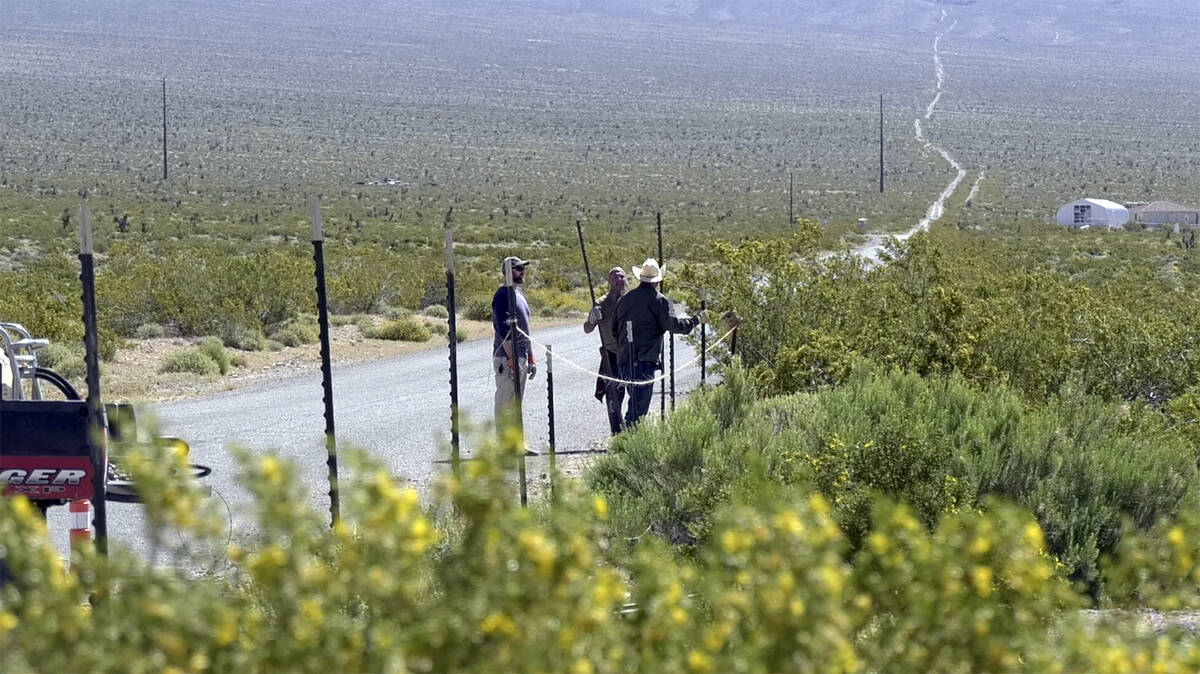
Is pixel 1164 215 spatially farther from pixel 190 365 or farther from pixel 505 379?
pixel 505 379

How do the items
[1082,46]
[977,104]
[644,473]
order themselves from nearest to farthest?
[644,473], [977,104], [1082,46]

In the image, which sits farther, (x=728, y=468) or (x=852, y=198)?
(x=852, y=198)

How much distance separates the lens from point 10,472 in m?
6.64

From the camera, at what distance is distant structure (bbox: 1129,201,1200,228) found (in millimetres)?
56862

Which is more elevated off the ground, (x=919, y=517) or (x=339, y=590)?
(x=339, y=590)

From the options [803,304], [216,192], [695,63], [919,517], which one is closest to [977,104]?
[695,63]

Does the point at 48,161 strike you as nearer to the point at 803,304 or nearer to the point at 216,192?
the point at 216,192

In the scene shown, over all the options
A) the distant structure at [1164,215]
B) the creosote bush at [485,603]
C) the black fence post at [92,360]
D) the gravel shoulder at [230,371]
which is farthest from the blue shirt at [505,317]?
the distant structure at [1164,215]

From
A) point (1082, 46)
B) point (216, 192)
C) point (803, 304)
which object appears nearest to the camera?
point (803, 304)

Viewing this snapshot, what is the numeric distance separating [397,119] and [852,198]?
37.5 meters

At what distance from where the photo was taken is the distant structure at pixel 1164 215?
5686 cm

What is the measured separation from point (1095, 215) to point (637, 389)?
4888cm

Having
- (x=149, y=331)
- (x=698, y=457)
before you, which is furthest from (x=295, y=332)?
(x=698, y=457)

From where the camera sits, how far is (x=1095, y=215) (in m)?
56.6
